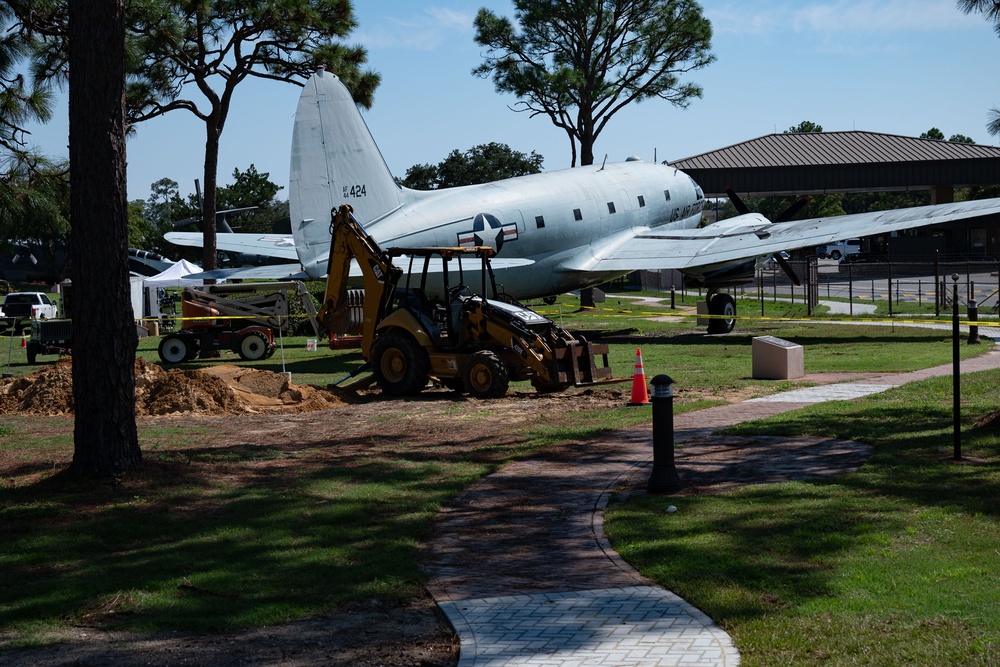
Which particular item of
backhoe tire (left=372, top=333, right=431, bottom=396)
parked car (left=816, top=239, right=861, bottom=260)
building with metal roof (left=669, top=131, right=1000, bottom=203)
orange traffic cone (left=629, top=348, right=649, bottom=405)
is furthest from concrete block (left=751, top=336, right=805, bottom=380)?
parked car (left=816, top=239, right=861, bottom=260)

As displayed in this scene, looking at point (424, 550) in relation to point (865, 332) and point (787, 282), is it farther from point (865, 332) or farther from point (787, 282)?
point (787, 282)

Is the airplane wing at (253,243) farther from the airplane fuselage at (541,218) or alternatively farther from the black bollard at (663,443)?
A: the black bollard at (663,443)

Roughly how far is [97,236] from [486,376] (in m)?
8.87

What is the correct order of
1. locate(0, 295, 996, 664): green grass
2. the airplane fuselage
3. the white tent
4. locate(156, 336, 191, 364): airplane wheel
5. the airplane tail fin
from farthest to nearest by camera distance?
the white tent
locate(156, 336, 191, 364): airplane wheel
the airplane fuselage
the airplane tail fin
locate(0, 295, 996, 664): green grass

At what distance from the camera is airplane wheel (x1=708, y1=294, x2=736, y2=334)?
Answer: 32781 millimetres

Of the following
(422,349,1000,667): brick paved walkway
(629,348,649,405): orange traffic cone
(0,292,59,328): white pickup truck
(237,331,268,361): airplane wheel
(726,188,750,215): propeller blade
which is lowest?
(422,349,1000,667): brick paved walkway

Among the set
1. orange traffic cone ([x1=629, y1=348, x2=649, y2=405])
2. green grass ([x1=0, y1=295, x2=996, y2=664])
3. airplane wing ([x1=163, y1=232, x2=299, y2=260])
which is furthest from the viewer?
airplane wing ([x1=163, y1=232, x2=299, y2=260])

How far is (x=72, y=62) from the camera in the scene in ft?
37.0

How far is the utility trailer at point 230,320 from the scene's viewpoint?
29000 mm

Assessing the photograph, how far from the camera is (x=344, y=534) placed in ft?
32.4

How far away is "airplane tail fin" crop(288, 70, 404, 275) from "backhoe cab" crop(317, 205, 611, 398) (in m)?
4.77

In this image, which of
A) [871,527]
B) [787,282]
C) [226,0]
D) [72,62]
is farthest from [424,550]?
[787,282]

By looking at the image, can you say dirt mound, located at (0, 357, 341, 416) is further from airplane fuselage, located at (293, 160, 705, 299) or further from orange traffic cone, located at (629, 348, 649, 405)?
airplane fuselage, located at (293, 160, 705, 299)

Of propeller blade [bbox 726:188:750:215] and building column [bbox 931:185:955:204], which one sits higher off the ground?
building column [bbox 931:185:955:204]
